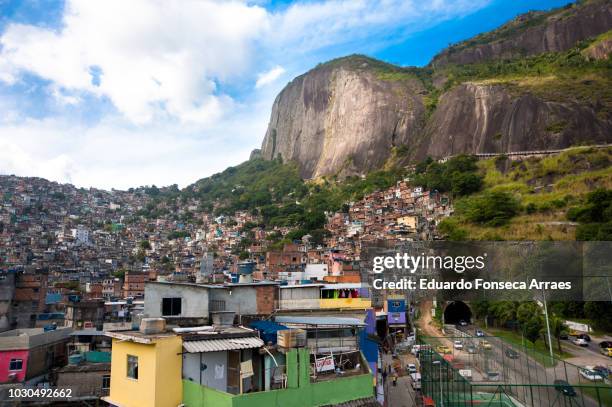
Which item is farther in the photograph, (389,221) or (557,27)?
(557,27)

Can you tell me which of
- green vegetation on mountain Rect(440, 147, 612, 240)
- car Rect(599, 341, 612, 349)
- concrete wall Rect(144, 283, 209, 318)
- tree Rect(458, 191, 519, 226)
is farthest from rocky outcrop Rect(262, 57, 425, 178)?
concrete wall Rect(144, 283, 209, 318)

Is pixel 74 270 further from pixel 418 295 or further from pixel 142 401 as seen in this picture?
pixel 142 401

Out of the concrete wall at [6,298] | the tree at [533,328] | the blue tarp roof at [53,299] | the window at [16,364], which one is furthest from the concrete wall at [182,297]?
the blue tarp roof at [53,299]

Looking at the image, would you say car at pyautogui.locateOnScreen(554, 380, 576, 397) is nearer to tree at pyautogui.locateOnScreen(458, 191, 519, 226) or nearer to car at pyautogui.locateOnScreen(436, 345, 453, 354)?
car at pyautogui.locateOnScreen(436, 345, 453, 354)

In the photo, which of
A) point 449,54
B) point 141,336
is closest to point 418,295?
point 141,336

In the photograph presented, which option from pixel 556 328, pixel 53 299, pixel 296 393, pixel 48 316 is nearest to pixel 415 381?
pixel 556 328

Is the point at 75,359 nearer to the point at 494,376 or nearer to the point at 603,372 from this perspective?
the point at 494,376

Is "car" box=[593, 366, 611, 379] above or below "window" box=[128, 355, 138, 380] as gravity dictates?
below
